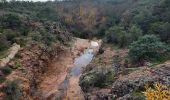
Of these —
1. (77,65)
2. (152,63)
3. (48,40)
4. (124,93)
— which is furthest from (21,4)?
(124,93)

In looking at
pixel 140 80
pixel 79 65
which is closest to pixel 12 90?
pixel 140 80

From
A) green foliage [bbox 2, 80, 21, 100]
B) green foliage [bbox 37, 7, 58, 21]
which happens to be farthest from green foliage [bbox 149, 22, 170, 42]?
green foliage [bbox 37, 7, 58, 21]

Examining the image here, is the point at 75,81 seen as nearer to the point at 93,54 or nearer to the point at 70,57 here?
the point at 70,57

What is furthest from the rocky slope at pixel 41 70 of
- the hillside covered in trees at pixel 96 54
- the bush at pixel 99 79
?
the bush at pixel 99 79

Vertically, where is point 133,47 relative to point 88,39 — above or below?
above

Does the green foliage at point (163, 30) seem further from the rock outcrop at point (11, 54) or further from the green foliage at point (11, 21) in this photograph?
the green foliage at point (11, 21)

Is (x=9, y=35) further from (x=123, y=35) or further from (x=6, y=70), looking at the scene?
(x=123, y=35)
